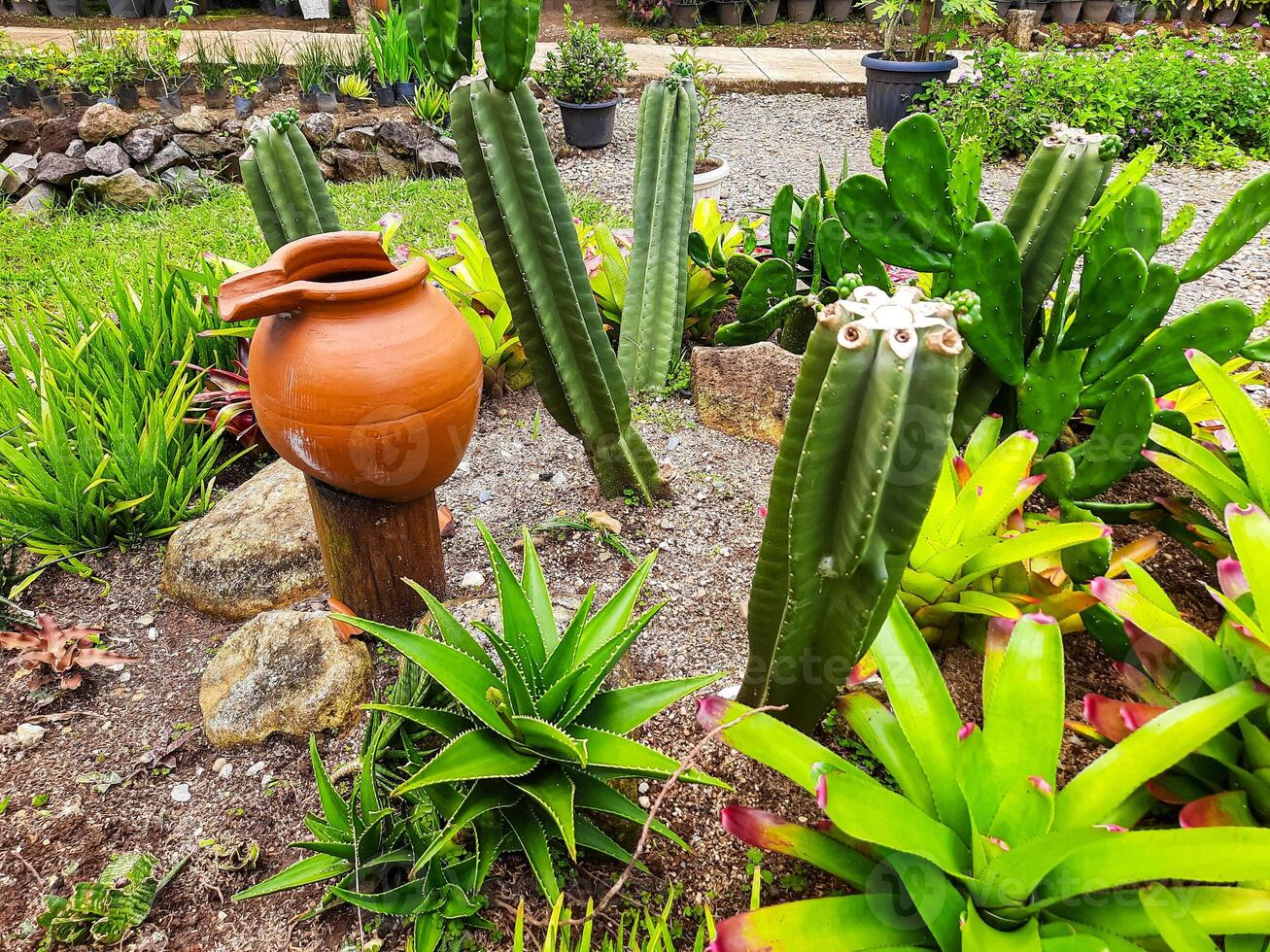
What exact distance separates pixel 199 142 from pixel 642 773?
538 centimetres

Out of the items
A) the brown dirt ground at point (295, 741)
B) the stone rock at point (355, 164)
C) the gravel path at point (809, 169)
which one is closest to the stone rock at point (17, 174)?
the stone rock at point (355, 164)

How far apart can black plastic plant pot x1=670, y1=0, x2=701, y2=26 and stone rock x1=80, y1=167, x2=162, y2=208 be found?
5791 mm

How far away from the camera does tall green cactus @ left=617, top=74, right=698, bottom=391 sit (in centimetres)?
245

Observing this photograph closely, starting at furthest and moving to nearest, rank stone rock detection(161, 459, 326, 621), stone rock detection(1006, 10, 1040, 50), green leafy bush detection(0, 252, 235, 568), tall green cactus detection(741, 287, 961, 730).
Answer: stone rock detection(1006, 10, 1040, 50) → green leafy bush detection(0, 252, 235, 568) → stone rock detection(161, 459, 326, 621) → tall green cactus detection(741, 287, 961, 730)

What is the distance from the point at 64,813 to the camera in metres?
1.55

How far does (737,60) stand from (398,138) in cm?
380

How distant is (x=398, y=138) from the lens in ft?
17.2

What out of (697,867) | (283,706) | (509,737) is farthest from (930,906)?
(283,706)

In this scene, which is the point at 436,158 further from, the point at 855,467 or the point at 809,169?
the point at 855,467

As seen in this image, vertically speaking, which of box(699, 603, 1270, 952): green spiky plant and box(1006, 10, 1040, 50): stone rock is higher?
box(1006, 10, 1040, 50): stone rock

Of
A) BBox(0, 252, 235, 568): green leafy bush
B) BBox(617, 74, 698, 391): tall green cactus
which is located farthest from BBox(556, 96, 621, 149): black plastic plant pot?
BBox(0, 252, 235, 568): green leafy bush

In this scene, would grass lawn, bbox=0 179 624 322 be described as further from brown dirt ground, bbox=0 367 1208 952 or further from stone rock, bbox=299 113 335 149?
brown dirt ground, bbox=0 367 1208 952

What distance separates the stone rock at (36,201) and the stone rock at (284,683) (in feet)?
13.6

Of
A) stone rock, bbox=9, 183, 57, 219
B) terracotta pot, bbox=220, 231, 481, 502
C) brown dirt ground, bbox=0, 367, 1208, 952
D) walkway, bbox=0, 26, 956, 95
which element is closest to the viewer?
brown dirt ground, bbox=0, 367, 1208, 952
